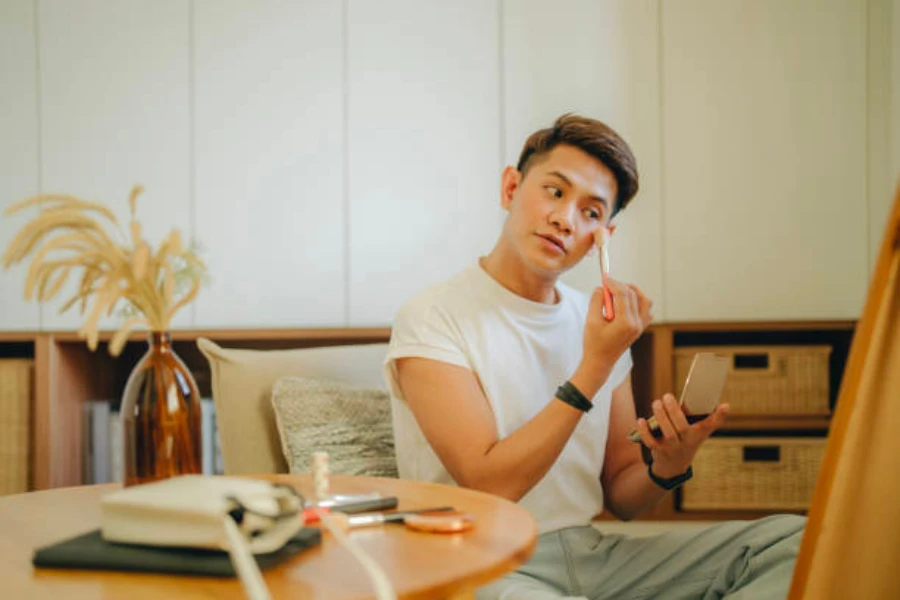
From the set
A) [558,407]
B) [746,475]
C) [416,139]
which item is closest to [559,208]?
[558,407]

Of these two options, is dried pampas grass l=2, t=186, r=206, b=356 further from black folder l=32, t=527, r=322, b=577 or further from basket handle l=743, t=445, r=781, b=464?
basket handle l=743, t=445, r=781, b=464

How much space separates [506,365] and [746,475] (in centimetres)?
116

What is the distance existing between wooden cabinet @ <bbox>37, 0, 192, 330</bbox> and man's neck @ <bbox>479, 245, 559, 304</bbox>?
125 centimetres

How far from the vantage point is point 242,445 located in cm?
158

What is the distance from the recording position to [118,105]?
7.90 ft

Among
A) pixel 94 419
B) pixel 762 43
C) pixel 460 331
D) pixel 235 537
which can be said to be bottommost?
pixel 94 419

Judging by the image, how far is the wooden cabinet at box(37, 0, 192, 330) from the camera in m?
2.41

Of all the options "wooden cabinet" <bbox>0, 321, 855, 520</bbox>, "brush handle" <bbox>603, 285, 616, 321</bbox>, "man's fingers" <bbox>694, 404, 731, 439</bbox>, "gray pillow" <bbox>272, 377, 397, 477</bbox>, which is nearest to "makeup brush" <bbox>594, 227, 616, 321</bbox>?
"brush handle" <bbox>603, 285, 616, 321</bbox>

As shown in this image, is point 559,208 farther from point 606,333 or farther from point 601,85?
point 601,85

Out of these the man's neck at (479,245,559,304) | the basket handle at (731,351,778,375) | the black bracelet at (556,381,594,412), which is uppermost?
the man's neck at (479,245,559,304)

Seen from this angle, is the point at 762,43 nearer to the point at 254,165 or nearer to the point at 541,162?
the point at 541,162

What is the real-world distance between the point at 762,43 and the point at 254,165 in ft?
4.95

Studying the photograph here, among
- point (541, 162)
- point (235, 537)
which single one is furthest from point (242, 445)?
point (235, 537)

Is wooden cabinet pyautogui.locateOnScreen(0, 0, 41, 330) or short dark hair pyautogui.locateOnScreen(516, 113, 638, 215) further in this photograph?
wooden cabinet pyautogui.locateOnScreen(0, 0, 41, 330)
